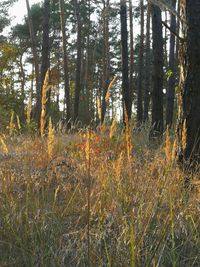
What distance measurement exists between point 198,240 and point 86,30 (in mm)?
29817

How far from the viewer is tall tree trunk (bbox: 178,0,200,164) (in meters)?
4.21

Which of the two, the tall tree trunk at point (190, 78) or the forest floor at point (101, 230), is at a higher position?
the tall tree trunk at point (190, 78)

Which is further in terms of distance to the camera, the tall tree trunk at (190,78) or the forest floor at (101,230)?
the tall tree trunk at (190,78)

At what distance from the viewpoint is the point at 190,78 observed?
424 cm

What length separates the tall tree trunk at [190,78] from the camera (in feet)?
13.8

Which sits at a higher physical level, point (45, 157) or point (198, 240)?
point (45, 157)

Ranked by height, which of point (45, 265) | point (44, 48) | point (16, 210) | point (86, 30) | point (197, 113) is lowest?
point (45, 265)

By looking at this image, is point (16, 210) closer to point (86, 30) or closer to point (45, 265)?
point (45, 265)

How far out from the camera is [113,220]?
8.98 feet

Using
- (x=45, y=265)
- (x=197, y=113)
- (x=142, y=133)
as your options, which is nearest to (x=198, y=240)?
Result: (x=45, y=265)

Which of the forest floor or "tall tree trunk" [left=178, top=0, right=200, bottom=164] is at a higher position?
"tall tree trunk" [left=178, top=0, right=200, bottom=164]

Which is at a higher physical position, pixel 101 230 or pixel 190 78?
pixel 190 78

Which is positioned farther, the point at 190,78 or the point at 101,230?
the point at 190,78

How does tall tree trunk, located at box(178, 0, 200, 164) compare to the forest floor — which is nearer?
the forest floor
